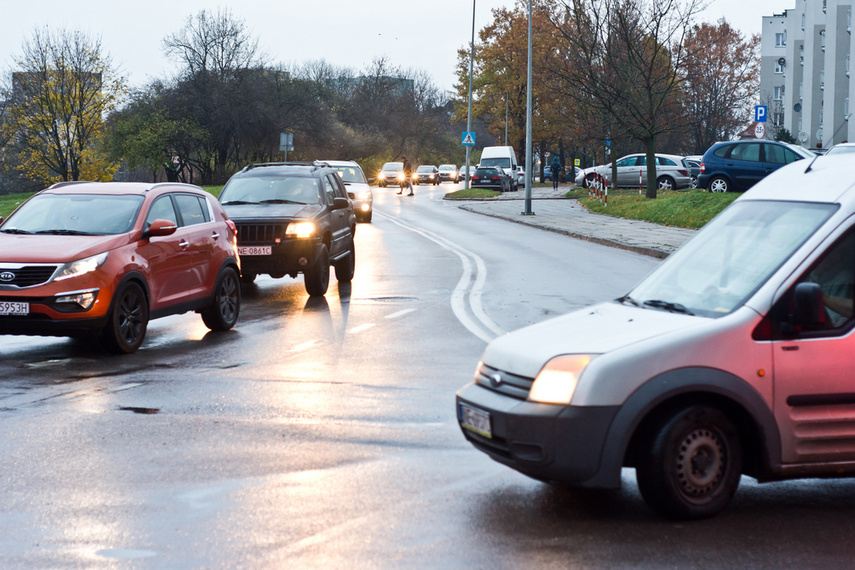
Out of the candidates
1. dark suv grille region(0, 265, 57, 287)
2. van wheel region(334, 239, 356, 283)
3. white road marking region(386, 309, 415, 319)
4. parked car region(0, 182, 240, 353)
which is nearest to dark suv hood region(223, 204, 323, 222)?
van wheel region(334, 239, 356, 283)

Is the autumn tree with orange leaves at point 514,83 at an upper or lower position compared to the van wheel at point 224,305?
upper

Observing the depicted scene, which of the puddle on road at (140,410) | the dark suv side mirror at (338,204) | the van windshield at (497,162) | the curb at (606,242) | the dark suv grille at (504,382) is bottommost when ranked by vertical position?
the curb at (606,242)

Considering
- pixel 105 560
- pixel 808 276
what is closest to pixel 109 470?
pixel 105 560

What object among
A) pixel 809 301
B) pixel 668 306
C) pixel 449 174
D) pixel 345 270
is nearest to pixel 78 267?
pixel 668 306

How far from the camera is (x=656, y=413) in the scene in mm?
4820

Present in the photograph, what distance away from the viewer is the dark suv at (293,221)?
14695 mm

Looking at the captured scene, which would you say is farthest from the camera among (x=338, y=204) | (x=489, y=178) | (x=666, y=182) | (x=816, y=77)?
(x=816, y=77)

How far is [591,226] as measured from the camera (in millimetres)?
29562

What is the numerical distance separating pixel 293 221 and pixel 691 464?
34.7 feet

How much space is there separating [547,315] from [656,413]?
24.2 ft

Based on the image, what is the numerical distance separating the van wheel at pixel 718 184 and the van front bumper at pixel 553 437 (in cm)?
2849

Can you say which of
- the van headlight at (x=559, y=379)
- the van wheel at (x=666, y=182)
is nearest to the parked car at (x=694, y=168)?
the van wheel at (x=666, y=182)

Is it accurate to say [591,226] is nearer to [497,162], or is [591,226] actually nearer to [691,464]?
[691,464]

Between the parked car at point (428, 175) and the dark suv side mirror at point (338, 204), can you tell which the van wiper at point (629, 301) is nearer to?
the dark suv side mirror at point (338, 204)
